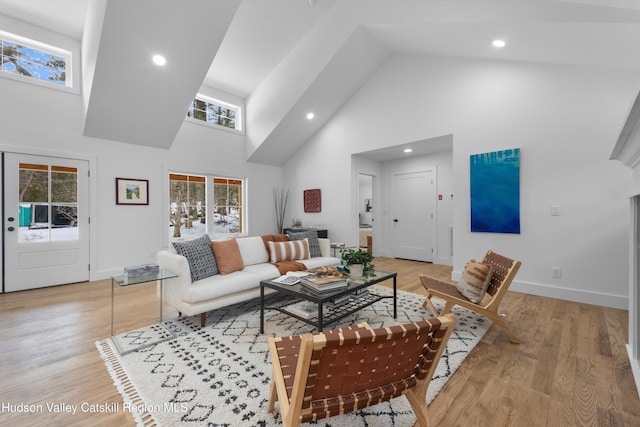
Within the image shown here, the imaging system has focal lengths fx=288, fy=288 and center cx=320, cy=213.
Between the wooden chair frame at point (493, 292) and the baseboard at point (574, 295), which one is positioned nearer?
the wooden chair frame at point (493, 292)

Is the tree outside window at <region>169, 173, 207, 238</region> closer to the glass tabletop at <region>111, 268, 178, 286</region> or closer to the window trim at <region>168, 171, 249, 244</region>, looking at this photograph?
the window trim at <region>168, 171, 249, 244</region>

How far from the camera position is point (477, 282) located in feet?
8.57

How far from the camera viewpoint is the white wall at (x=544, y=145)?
3.24 meters

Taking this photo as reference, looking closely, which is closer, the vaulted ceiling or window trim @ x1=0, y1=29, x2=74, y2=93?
the vaulted ceiling

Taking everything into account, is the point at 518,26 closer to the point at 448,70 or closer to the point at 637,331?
the point at 448,70

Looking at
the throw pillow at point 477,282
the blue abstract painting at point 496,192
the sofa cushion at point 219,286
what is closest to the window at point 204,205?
the sofa cushion at point 219,286

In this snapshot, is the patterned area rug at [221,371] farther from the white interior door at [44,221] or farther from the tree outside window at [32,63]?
the tree outside window at [32,63]

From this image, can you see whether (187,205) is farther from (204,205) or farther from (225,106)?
(225,106)

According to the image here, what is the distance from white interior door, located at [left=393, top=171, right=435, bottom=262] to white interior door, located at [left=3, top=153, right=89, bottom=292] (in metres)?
5.69

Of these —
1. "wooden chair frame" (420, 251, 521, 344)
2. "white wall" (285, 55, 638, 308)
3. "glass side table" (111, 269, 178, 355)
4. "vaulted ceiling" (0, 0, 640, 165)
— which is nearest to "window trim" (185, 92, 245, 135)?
"vaulted ceiling" (0, 0, 640, 165)

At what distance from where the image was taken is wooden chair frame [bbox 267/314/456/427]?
980mm

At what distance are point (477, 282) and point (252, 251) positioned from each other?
246cm

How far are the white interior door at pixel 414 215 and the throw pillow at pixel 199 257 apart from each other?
4.41m

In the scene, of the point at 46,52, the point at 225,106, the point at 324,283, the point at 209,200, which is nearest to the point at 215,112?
the point at 225,106
